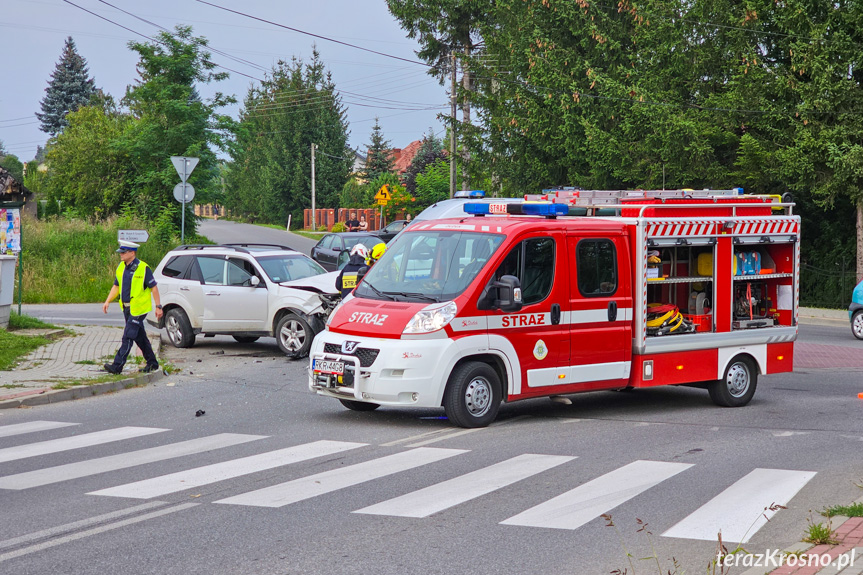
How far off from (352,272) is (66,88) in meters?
102

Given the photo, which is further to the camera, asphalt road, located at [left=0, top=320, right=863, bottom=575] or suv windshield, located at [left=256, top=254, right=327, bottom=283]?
suv windshield, located at [left=256, top=254, right=327, bottom=283]

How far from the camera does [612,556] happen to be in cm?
577

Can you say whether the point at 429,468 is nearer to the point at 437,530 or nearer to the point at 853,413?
the point at 437,530

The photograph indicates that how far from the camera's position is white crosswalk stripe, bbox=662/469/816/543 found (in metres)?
6.28

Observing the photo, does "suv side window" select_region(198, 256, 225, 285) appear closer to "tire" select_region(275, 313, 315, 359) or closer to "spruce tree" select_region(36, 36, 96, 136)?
"tire" select_region(275, 313, 315, 359)

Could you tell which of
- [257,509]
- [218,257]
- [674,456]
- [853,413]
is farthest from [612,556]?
[218,257]

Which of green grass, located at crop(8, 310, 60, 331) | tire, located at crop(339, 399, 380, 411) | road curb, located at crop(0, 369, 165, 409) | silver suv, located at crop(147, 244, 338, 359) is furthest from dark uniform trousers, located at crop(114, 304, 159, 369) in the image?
green grass, located at crop(8, 310, 60, 331)

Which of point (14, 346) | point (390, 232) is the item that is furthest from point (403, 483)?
point (390, 232)

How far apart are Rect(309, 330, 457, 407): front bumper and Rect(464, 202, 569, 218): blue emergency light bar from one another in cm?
201

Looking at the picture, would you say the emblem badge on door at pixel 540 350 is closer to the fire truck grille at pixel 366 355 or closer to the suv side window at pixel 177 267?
the fire truck grille at pixel 366 355

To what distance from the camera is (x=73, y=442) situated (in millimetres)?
9234

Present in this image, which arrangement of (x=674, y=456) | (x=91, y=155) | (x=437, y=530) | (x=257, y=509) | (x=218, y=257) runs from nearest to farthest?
(x=437, y=530), (x=257, y=509), (x=674, y=456), (x=218, y=257), (x=91, y=155)

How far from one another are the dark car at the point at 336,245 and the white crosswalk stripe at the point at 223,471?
2263 cm

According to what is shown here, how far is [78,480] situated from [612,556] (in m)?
4.27
